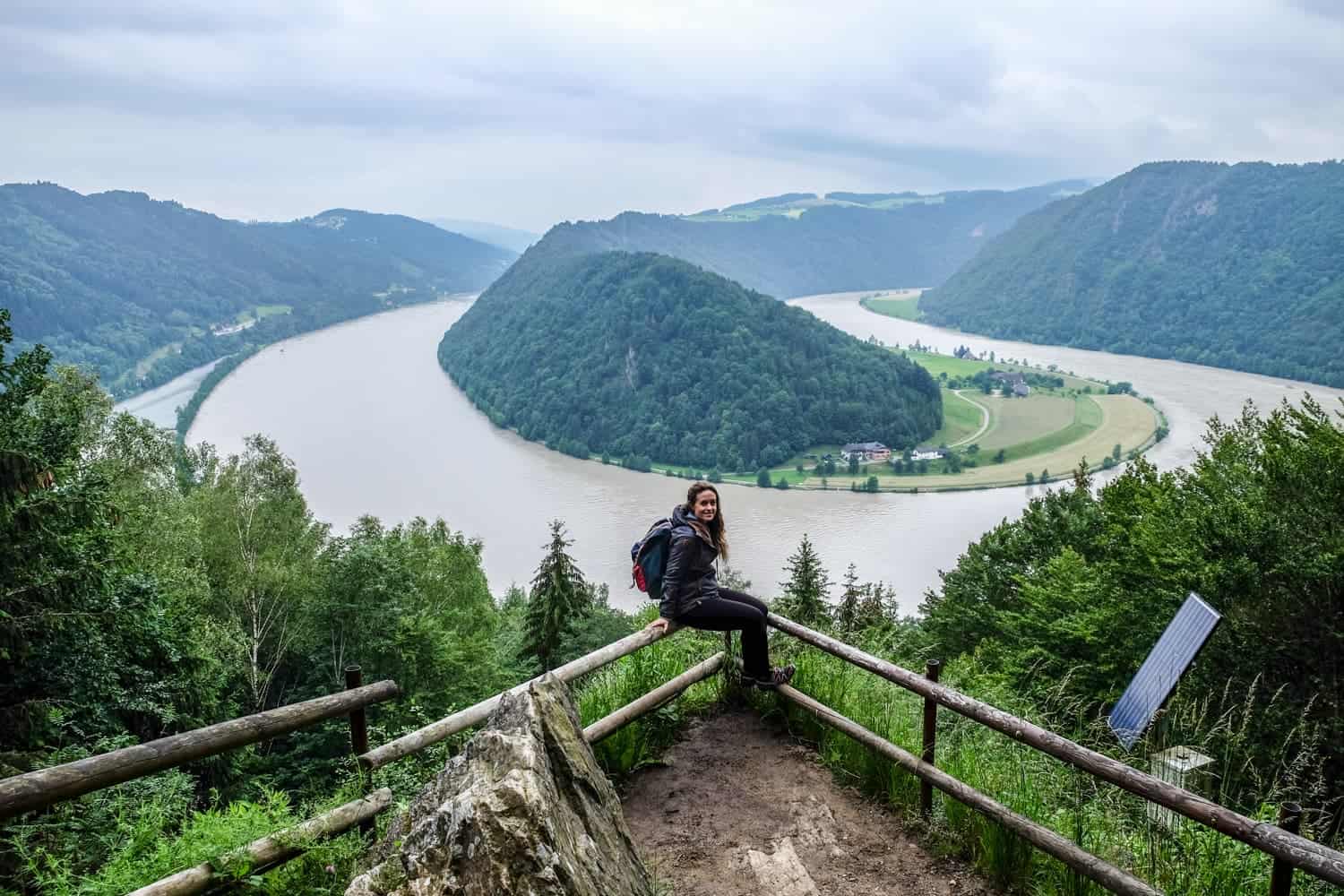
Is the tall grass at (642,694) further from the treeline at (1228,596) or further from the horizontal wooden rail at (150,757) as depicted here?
the treeline at (1228,596)

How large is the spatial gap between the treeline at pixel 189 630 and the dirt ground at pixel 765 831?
4.16 ft

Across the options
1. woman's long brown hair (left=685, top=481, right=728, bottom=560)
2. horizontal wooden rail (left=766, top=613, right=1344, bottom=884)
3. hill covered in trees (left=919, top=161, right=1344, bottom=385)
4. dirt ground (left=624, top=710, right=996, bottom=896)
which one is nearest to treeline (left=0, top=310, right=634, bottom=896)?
dirt ground (left=624, top=710, right=996, bottom=896)

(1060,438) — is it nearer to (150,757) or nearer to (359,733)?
(359,733)

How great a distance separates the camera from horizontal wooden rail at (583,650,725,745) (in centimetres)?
461

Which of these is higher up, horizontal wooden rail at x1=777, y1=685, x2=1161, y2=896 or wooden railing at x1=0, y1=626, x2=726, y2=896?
wooden railing at x1=0, y1=626, x2=726, y2=896

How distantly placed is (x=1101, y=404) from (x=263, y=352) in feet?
356

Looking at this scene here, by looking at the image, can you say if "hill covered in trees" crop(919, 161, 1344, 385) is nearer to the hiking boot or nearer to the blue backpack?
the hiking boot

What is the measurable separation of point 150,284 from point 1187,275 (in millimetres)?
176108

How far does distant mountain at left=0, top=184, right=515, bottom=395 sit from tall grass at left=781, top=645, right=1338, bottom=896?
109173 millimetres

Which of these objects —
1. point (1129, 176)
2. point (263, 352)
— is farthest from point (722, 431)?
point (1129, 176)

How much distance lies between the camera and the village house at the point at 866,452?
8919 cm

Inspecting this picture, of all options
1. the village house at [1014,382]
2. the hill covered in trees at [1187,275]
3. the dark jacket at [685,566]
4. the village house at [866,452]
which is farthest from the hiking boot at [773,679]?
the hill covered in trees at [1187,275]

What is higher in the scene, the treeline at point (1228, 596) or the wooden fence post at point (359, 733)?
the wooden fence post at point (359, 733)

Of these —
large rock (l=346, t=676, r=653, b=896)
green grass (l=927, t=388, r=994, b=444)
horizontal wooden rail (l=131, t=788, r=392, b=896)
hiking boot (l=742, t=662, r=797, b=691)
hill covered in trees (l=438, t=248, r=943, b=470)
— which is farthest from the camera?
green grass (l=927, t=388, r=994, b=444)
